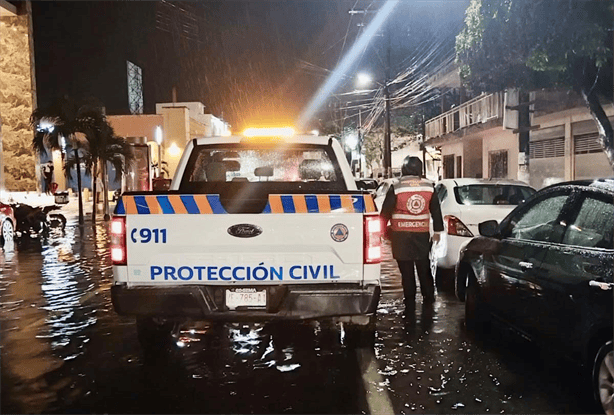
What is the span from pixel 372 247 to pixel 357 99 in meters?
40.0

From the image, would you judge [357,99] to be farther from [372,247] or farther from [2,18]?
[372,247]

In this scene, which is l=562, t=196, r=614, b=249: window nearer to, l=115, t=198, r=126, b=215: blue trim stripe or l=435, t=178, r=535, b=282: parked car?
l=115, t=198, r=126, b=215: blue trim stripe

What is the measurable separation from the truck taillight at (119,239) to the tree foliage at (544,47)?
1054cm

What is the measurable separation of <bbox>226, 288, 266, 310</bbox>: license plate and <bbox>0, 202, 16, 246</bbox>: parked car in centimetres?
1197

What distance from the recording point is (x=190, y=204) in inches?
185

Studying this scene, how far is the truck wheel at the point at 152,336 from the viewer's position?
18.1 feet

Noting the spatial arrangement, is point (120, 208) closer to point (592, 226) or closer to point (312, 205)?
point (312, 205)

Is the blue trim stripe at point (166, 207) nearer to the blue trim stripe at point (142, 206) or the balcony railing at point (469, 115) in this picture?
the blue trim stripe at point (142, 206)

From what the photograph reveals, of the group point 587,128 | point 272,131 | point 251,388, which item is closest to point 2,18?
point 587,128

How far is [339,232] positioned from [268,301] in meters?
0.74

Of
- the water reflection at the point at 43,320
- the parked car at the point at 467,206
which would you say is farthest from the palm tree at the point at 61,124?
the parked car at the point at 467,206

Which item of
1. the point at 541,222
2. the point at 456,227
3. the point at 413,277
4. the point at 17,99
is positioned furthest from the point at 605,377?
the point at 17,99

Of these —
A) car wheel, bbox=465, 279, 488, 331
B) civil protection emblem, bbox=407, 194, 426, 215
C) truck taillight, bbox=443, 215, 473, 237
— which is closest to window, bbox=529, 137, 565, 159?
truck taillight, bbox=443, 215, 473, 237

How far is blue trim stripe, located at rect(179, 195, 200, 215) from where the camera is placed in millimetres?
4688
